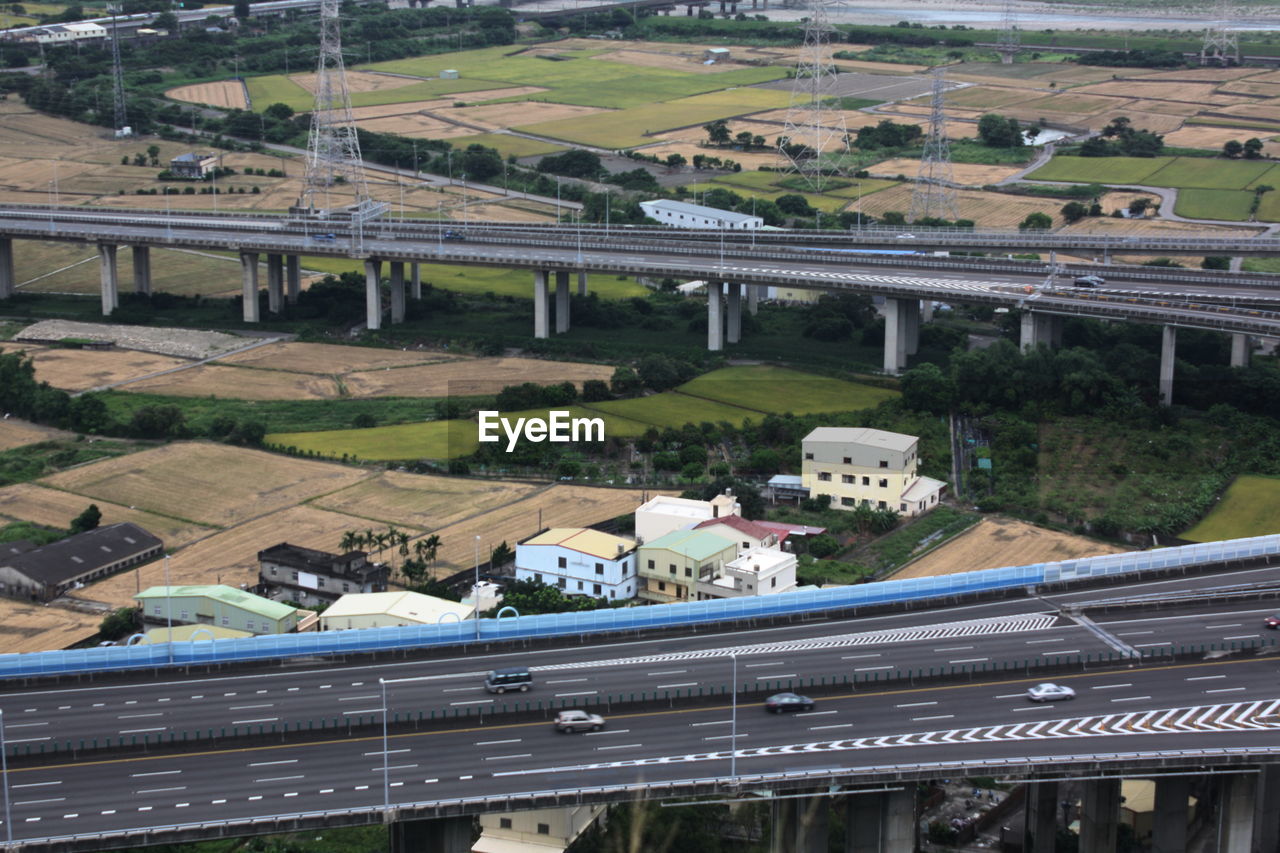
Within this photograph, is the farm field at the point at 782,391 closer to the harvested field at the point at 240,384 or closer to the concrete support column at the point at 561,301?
the concrete support column at the point at 561,301

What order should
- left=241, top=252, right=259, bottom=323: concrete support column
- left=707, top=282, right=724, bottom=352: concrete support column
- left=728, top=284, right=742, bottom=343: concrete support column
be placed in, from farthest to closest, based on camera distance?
left=241, top=252, right=259, bottom=323: concrete support column
left=728, top=284, right=742, bottom=343: concrete support column
left=707, top=282, right=724, bottom=352: concrete support column

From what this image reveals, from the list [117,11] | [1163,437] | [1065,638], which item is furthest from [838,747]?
[117,11]

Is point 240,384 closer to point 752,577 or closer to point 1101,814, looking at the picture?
point 752,577

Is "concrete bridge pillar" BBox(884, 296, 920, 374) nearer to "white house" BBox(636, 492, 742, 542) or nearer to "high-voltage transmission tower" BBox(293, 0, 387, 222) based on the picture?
"white house" BBox(636, 492, 742, 542)

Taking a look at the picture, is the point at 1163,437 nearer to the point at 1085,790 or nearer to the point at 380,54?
the point at 1085,790

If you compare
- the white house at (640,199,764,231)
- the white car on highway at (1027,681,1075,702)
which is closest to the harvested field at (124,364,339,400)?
the white house at (640,199,764,231)
